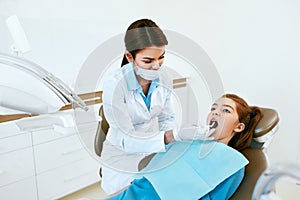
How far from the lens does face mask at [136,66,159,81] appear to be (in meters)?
1.00

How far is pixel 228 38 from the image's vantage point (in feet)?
7.43

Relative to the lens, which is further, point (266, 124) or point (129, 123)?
point (266, 124)

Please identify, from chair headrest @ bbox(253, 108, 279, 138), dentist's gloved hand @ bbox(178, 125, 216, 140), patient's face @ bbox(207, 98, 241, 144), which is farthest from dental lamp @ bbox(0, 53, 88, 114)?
chair headrest @ bbox(253, 108, 279, 138)

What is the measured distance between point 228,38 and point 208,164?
1428 mm

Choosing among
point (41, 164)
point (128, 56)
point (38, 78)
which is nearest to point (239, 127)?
point (128, 56)

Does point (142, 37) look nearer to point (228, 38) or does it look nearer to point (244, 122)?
point (244, 122)

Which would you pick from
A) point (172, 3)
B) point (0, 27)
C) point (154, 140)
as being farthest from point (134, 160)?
point (172, 3)

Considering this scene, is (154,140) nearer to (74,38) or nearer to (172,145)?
(172,145)

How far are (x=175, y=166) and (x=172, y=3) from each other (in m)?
1.82

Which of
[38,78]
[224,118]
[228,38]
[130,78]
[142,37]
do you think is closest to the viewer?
[38,78]

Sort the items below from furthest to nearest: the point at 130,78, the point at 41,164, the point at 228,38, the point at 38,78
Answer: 1. the point at 228,38
2. the point at 41,164
3. the point at 130,78
4. the point at 38,78

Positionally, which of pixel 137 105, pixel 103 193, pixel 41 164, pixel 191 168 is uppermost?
pixel 137 105

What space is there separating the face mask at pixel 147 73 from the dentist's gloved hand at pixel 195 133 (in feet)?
0.78

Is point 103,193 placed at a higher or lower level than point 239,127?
lower
